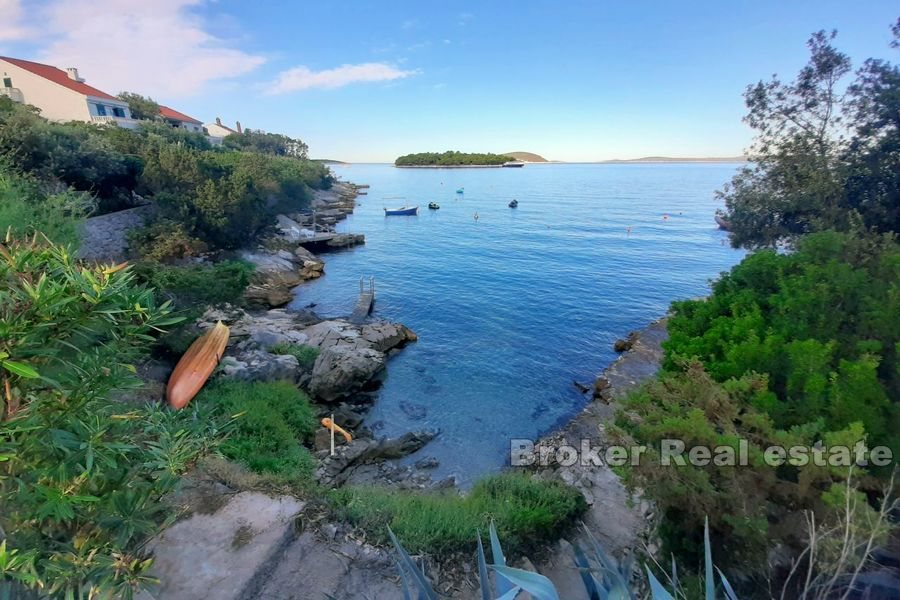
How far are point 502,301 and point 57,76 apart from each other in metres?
45.7

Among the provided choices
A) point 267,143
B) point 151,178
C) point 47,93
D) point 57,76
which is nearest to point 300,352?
point 151,178

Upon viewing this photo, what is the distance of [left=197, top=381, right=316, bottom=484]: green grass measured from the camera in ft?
29.3

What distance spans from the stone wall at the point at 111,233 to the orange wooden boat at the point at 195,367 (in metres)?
9.47

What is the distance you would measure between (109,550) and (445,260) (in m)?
32.3

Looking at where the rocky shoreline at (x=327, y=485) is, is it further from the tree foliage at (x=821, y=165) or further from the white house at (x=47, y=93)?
the white house at (x=47, y=93)

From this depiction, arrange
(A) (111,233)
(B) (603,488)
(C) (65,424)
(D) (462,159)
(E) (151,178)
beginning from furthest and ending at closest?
1. (D) (462,159)
2. (E) (151,178)
3. (A) (111,233)
4. (B) (603,488)
5. (C) (65,424)

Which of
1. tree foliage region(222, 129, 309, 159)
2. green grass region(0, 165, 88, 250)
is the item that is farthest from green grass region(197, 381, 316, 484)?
tree foliage region(222, 129, 309, 159)

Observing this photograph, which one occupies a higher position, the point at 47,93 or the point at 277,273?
the point at 47,93

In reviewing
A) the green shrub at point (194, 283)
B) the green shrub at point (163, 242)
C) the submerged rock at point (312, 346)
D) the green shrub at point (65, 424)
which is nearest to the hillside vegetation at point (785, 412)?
the green shrub at point (65, 424)

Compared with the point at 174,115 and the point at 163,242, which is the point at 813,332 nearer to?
the point at 163,242

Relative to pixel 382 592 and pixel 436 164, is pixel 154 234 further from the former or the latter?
pixel 436 164

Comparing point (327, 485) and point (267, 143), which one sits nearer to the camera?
point (327, 485)

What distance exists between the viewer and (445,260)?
34875mm

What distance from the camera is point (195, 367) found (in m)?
11.5
